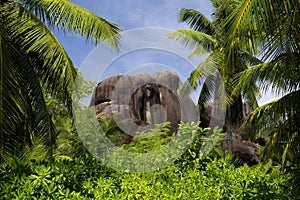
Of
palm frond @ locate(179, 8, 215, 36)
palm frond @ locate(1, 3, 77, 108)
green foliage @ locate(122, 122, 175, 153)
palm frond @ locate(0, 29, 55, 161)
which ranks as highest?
palm frond @ locate(179, 8, 215, 36)

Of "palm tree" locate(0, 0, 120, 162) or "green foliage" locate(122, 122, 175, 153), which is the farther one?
"palm tree" locate(0, 0, 120, 162)

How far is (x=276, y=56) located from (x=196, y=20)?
931 cm

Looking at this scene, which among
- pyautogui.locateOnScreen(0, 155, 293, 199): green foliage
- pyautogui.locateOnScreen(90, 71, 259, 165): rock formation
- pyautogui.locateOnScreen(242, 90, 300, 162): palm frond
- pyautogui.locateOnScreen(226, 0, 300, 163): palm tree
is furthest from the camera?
pyautogui.locateOnScreen(90, 71, 259, 165): rock formation

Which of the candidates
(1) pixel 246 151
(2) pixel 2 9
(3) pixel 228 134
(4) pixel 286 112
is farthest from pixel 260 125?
(1) pixel 246 151

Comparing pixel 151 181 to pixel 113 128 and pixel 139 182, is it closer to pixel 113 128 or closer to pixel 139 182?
pixel 139 182

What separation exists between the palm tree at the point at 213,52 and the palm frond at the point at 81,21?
255 inches

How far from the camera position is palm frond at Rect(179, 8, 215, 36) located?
16.0m

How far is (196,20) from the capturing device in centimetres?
1619

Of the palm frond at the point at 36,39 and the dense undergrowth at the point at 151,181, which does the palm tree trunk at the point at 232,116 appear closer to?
the palm frond at the point at 36,39

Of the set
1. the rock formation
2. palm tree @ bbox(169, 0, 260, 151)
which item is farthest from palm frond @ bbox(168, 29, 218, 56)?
the rock formation

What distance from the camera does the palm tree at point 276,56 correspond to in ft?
16.5

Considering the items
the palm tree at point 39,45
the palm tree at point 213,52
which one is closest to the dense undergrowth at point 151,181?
the palm tree at point 39,45

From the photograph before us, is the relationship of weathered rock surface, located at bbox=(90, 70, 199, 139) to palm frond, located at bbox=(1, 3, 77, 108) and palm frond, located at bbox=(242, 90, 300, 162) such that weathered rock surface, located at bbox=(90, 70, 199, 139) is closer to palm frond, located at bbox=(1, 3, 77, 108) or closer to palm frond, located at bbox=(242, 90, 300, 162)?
palm frond, located at bbox=(242, 90, 300, 162)

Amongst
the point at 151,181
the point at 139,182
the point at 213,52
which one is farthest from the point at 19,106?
the point at 213,52
